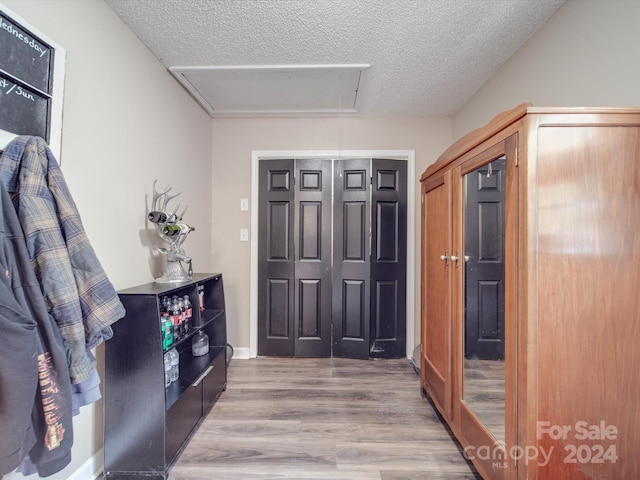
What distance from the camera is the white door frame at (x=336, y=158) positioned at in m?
2.56

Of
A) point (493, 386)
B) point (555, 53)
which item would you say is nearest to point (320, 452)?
point (493, 386)

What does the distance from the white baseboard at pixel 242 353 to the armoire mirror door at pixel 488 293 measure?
6.22ft

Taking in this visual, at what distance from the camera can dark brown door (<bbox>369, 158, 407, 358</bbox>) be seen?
2.53m

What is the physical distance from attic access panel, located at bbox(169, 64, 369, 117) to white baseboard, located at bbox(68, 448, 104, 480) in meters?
2.31

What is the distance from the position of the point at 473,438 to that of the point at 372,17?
7.05ft

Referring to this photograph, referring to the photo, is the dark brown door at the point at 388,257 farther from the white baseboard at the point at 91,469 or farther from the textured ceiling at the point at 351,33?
the white baseboard at the point at 91,469

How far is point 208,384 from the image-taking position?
5.70 feet

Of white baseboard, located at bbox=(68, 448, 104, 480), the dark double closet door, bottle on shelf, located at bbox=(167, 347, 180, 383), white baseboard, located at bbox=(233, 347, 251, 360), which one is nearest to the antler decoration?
bottle on shelf, located at bbox=(167, 347, 180, 383)

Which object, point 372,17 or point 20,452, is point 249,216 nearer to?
point 372,17

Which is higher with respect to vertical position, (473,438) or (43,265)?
(43,265)

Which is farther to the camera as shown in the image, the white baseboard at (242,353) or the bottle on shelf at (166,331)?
the white baseboard at (242,353)

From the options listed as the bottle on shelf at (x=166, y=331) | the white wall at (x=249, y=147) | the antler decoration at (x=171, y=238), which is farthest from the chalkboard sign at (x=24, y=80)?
the white wall at (x=249, y=147)

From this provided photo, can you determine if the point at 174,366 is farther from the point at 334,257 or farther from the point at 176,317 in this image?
the point at 334,257

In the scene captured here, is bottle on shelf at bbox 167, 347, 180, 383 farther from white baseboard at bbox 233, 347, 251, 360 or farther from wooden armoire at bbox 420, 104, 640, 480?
wooden armoire at bbox 420, 104, 640, 480
